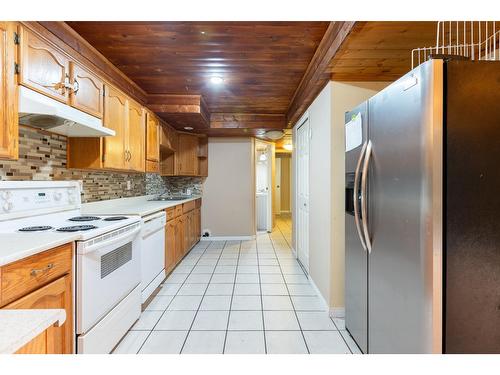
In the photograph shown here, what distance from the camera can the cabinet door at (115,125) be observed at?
7.20 ft

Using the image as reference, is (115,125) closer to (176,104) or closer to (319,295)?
(176,104)

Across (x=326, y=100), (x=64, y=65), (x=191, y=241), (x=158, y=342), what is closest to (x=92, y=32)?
(x=64, y=65)

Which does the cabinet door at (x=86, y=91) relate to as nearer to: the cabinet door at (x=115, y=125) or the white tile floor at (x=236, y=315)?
the cabinet door at (x=115, y=125)

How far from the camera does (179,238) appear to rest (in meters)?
3.39

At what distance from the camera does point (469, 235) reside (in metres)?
1.03

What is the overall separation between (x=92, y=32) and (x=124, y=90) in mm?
813

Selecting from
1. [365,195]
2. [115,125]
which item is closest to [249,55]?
[115,125]

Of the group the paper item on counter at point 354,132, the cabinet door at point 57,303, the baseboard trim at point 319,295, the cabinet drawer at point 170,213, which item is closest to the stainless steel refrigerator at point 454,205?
the paper item on counter at point 354,132

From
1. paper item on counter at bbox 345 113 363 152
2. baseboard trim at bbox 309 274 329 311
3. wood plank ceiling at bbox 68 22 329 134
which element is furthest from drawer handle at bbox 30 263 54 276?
baseboard trim at bbox 309 274 329 311

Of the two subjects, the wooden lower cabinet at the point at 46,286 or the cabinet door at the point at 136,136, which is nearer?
the wooden lower cabinet at the point at 46,286

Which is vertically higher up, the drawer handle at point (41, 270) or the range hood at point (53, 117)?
the range hood at point (53, 117)

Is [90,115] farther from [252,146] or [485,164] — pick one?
[252,146]

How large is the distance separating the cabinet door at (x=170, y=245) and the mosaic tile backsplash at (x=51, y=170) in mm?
723

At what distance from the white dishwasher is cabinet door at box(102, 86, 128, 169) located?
0.62 metres
